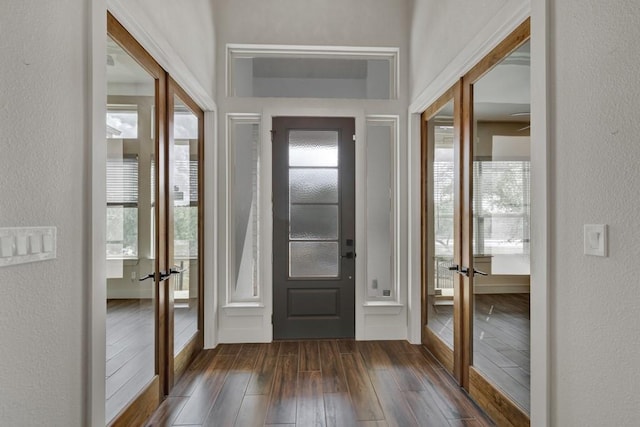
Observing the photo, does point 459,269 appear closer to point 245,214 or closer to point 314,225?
point 314,225

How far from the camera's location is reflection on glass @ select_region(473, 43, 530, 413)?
209 centimetres

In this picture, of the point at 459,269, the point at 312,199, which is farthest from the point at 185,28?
the point at 459,269

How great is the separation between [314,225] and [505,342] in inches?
82.9

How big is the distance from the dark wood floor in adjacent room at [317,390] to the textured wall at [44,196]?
1111mm

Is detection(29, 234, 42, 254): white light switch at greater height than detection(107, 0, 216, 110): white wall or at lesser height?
lesser

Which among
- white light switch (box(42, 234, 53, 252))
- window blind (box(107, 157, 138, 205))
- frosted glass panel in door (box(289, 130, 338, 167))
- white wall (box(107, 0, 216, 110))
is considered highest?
white wall (box(107, 0, 216, 110))

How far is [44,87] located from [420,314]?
3406 millimetres

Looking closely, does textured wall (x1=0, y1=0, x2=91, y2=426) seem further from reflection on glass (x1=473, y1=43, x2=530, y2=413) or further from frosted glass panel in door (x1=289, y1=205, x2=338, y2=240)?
frosted glass panel in door (x1=289, y1=205, x2=338, y2=240)

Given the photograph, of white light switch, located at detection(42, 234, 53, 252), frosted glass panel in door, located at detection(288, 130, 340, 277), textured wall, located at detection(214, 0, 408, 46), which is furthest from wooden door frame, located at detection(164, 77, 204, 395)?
white light switch, located at detection(42, 234, 53, 252)

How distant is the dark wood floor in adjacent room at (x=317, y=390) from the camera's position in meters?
2.39

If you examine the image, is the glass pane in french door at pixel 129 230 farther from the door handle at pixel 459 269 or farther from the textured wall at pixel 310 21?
the door handle at pixel 459 269

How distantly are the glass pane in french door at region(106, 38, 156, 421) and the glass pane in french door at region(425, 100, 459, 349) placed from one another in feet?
7.17

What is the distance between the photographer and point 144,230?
237cm
